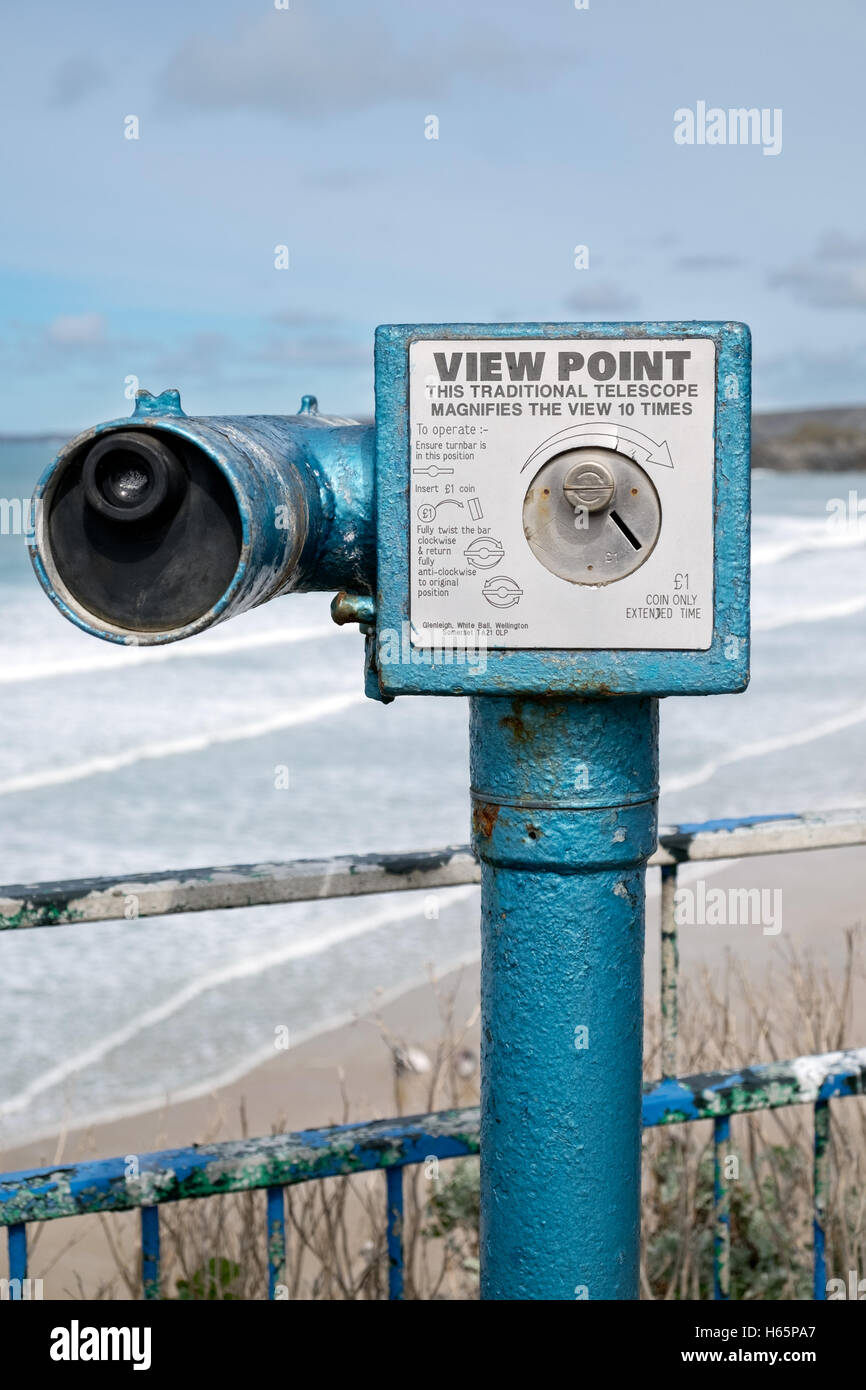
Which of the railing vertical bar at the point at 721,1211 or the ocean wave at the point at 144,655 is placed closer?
the railing vertical bar at the point at 721,1211

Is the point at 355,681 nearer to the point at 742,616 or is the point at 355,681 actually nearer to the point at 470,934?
the point at 470,934

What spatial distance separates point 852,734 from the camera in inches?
336

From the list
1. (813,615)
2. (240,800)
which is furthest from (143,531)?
(813,615)

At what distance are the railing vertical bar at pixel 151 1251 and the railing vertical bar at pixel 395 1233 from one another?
0.79 feet

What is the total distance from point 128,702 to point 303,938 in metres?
5.41

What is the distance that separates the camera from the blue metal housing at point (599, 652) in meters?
1.15

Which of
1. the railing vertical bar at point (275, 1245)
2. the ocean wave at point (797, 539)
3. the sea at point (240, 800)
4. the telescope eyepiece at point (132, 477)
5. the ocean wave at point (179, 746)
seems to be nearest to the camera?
the telescope eyepiece at point (132, 477)

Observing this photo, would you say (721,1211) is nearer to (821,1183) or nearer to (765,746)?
(821,1183)

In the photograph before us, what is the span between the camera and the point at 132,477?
1.06 meters

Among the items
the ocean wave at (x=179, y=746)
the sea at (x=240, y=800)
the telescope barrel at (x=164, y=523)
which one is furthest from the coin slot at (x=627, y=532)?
the ocean wave at (x=179, y=746)

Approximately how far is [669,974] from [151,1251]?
0.62 meters

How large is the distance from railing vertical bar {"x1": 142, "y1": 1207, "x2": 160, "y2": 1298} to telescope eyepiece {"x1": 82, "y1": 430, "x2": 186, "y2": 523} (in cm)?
77

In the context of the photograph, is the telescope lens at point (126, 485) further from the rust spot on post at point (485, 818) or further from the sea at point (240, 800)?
the sea at point (240, 800)
